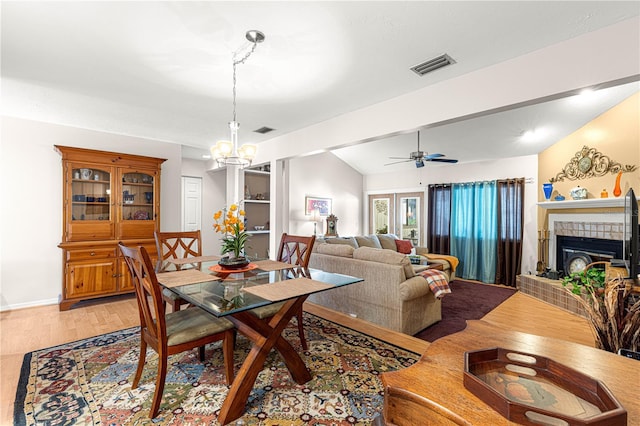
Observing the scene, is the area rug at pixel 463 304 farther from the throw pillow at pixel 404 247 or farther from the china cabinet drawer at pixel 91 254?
the china cabinet drawer at pixel 91 254

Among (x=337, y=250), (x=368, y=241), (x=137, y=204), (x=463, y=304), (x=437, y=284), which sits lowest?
(x=463, y=304)

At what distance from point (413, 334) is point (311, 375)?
1451 mm

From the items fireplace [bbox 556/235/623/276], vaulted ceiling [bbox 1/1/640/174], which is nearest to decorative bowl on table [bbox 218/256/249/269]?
vaulted ceiling [bbox 1/1/640/174]

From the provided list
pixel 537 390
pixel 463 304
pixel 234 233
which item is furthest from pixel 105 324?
pixel 463 304

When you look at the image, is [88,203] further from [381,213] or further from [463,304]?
[381,213]

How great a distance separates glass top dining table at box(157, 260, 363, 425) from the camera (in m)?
1.70

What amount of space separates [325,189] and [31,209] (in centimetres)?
515

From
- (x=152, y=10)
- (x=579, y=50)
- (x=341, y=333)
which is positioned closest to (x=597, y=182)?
A: (x=579, y=50)

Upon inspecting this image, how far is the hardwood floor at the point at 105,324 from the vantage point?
2.63 meters

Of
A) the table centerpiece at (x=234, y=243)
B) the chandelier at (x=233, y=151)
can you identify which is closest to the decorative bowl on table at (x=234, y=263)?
the table centerpiece at (x=234, y=243)

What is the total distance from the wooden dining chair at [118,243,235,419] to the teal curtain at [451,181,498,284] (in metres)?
5.48

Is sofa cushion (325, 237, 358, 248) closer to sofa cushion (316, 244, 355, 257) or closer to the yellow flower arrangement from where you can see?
sofa cushion (316, 244, 355, 257)

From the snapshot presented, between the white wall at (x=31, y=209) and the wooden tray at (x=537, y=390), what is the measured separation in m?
5.11

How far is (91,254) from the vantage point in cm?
379
